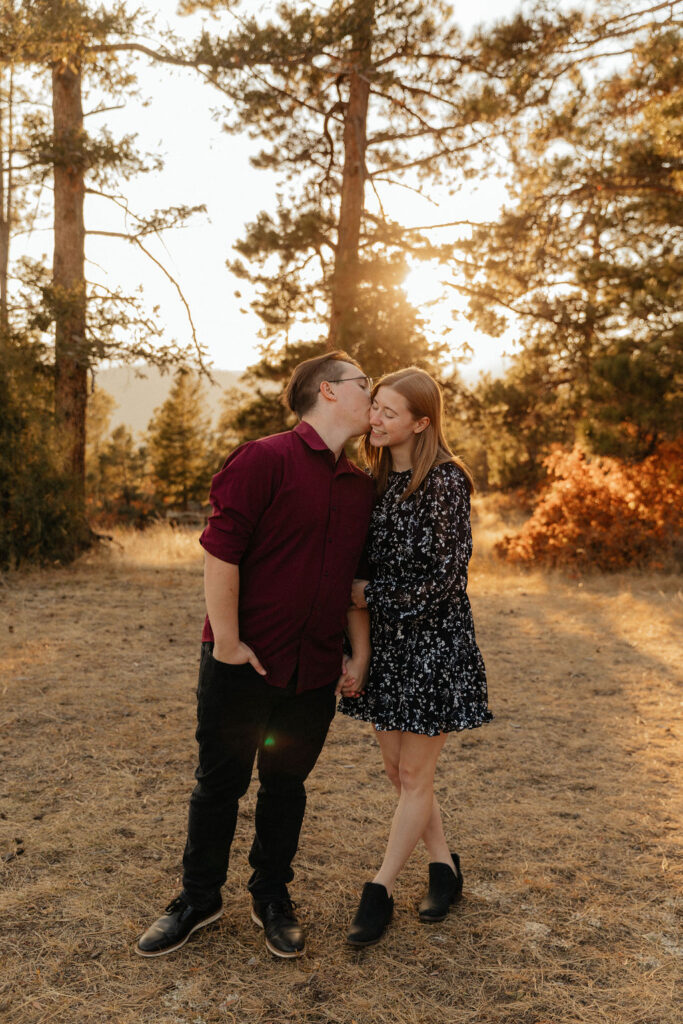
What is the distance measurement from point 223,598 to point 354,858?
1665 mm

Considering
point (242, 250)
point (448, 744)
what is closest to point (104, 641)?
point (448, 744)

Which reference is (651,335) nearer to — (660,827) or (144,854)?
(660,827)

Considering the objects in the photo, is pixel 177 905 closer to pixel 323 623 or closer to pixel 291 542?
pixel 323 623

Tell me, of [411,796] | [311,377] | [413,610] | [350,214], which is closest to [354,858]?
[411,796]

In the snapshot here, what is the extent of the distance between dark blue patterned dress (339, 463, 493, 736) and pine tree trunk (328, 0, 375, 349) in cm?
908

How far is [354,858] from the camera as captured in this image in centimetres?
339

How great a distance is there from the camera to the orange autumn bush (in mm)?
10797

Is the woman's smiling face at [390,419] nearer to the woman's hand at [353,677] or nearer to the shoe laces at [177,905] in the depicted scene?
the woman's hand at [353,677]

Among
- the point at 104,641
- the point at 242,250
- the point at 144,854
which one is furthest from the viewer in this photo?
the point at 242,250

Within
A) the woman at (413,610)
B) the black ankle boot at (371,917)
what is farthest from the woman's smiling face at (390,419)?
the black ankle boot at (371,917)

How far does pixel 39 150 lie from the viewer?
33.4 feet

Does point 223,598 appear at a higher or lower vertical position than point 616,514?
higher

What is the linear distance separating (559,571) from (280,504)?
9344 mm

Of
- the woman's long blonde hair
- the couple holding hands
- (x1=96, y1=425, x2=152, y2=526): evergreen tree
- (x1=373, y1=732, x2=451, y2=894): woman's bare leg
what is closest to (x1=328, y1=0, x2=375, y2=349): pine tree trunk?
the woman's long blonde hair
